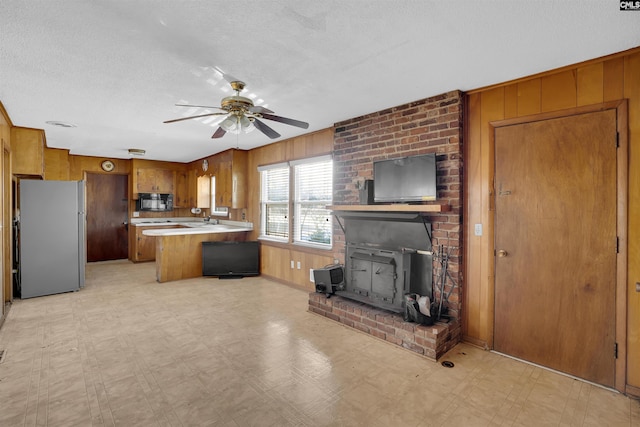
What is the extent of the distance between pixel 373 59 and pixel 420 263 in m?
1.99

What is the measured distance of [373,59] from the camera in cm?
237

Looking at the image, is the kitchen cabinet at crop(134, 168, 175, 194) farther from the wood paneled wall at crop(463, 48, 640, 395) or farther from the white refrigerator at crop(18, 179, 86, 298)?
the wood paneled wall at crop(463, 48, 640, 395)

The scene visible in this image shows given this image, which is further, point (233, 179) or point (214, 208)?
point (214, 208)

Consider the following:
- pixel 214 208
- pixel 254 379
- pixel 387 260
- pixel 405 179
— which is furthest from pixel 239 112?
pixel 214 208

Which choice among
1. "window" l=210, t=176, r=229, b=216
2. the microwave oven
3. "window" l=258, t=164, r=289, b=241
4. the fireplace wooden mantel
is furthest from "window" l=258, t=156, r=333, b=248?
the microwave oven

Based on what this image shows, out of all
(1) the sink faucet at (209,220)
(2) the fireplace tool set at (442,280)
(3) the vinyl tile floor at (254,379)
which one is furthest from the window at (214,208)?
(2) the fireplace tool set at (442,280)

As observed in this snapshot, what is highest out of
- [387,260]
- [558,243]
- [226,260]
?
[558,243]

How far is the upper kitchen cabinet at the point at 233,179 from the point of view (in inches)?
235

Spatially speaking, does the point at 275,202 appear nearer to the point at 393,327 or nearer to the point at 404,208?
the point at 404,208

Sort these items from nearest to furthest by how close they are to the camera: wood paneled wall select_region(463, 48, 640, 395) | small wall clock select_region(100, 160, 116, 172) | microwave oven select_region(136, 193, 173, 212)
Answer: wood paneled wall select_region(463, 48, 640, 395), small wall clock select_region(100, 160, 116, 172), microwave oven select_region(136, 193, 173, 212)

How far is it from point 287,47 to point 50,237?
4.60 meters

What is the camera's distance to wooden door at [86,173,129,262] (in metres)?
7.20

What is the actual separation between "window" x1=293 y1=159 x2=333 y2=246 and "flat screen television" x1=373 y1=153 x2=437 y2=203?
1.10 meters

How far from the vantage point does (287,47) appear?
2180mm
